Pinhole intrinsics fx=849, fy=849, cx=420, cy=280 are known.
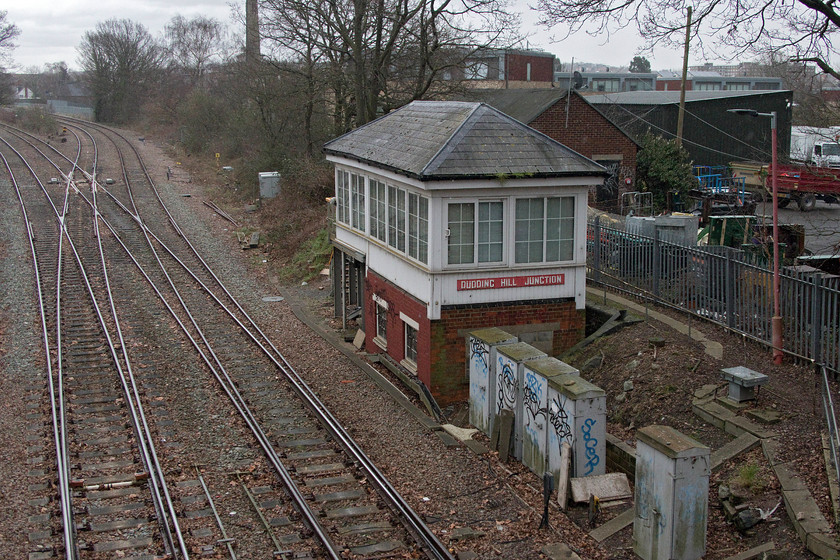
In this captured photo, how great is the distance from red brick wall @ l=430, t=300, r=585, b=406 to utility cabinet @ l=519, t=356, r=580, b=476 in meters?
2.80

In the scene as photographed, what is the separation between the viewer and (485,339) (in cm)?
1213

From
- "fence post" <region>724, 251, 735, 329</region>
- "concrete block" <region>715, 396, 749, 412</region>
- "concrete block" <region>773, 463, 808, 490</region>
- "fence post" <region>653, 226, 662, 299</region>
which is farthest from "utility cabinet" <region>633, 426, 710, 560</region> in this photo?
"fence post" <region>653, 226, 662, 299</region>

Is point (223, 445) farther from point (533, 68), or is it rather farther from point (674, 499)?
point (533, 68)

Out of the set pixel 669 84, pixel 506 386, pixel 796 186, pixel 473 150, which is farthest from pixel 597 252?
pixel 669 84

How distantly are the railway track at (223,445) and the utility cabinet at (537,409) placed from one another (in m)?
1.95

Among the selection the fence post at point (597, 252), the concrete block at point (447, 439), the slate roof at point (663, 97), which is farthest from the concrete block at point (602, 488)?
the slate roof at point (663, 97)

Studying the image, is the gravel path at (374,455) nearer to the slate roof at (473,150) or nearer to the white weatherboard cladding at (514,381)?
the white weatherboard cladding at (514,381)

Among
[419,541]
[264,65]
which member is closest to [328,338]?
[419,541]

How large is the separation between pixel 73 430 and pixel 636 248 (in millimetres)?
10423

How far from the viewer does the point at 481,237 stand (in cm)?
1355

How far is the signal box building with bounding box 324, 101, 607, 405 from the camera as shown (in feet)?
43.7

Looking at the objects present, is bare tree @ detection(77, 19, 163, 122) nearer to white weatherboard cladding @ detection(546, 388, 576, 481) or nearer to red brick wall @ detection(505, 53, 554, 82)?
red brick wall @ detection(505, 53, 554, 82)

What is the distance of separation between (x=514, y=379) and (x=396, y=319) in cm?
452

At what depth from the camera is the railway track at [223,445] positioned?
909 cm
